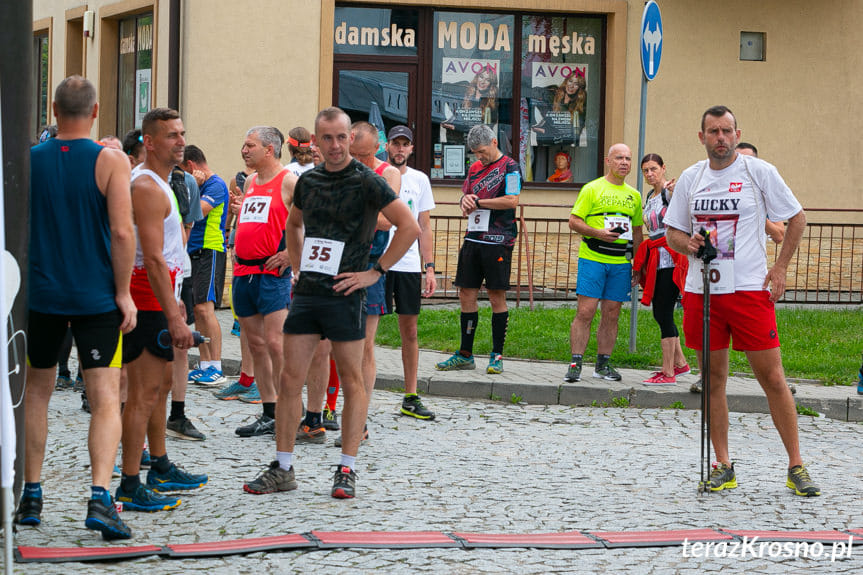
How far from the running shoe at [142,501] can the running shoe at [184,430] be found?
1.70 meters

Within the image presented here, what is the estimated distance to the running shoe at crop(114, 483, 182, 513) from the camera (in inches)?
235

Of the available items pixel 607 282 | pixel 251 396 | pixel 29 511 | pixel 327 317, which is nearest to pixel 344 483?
pixel 327 317

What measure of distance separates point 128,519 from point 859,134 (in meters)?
13.8

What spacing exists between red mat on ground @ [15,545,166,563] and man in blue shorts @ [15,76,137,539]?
227mm

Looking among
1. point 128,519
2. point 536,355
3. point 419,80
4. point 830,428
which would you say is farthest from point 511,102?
point 128,519

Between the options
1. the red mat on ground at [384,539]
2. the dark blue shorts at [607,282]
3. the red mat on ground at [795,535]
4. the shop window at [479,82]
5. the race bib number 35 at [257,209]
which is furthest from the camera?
the shop window at [479,82]

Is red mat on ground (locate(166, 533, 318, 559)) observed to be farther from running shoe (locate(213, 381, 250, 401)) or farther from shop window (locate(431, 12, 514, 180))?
shop window (locate(431, 12, 514, 180))

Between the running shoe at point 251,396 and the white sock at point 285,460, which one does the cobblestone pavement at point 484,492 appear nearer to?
the white sock at point 285,460

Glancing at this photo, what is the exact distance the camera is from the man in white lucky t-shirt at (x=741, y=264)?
6633 mm

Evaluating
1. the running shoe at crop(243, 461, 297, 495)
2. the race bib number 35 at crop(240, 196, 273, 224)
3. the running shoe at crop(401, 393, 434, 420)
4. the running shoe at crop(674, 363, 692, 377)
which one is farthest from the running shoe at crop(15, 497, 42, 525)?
the running shoe at crop(674, 363, 692, 377)

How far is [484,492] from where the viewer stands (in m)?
6.48

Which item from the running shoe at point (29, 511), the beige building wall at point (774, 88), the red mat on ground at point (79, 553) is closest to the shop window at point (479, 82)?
the beige building wall at point (774, 88)

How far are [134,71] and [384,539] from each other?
14.4 meters

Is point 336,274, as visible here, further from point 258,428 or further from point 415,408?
point 415,408
